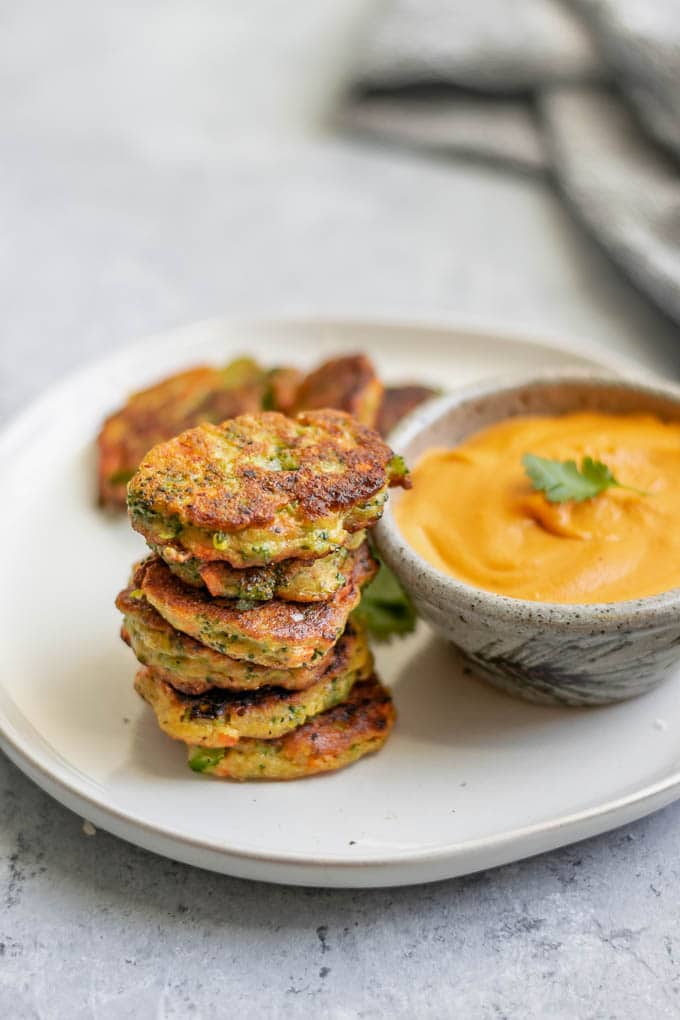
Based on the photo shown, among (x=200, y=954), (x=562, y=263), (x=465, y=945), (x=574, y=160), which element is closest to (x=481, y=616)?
(x=465, y=945)

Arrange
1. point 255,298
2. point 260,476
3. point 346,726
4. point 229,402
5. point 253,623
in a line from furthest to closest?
point 255,298 < point 229,402 < point 346,726 < point 260,476 < point 253,623

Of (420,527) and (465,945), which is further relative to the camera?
(420,527)

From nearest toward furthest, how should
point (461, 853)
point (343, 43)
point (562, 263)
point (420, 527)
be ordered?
1. point (461, 853)
2. point (420, 527)
3. point (562, 263)
4. point (343, 43)

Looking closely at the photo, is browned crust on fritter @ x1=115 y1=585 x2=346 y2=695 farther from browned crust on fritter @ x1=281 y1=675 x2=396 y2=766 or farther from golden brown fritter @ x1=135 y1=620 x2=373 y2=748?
browned crust on fritter @ x1=281 y1=675 x2=396 y2=766

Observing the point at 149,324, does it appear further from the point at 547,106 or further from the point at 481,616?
the point at 481,616

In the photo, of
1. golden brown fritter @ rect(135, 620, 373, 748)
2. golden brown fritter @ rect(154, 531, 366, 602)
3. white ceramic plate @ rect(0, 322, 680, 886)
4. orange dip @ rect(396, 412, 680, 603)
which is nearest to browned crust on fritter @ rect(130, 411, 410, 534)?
golden brown fritter @ rect(154, 531, 366, 602)

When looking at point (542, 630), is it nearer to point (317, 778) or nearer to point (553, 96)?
point (317, 778)

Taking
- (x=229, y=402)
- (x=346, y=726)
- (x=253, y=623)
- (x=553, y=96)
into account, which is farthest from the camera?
(x=553, y=96)

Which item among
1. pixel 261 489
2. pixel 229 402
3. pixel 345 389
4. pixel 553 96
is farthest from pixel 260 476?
pixel 553 96
